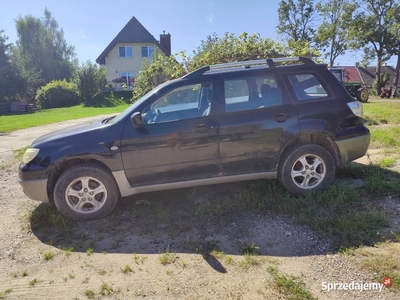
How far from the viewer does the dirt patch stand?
2.55m

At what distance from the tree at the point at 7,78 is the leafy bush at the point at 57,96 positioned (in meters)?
2.30

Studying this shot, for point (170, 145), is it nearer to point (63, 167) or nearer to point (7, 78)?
point (63, 167)

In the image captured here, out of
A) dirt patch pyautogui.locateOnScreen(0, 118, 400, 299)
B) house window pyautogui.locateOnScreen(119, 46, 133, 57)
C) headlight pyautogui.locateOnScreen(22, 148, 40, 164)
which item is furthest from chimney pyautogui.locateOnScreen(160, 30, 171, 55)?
dirt patch pyautogui.locateOnScreen(0, 118, 400, 299)

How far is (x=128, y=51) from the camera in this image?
3550cm

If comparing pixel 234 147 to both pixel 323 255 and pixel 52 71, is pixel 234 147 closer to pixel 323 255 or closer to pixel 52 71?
pixel 323 255

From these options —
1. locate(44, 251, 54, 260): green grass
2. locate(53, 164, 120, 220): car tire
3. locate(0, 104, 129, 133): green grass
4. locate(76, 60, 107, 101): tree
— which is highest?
locate(76, 60, 107, 101): tree

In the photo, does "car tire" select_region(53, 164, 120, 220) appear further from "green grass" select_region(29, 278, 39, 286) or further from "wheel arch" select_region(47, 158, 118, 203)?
"green grass" select_region(29, 278, 39, 286)

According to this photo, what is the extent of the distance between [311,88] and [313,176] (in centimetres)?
127

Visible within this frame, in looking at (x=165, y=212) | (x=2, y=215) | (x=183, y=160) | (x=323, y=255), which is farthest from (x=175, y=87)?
(x=2, y=215)

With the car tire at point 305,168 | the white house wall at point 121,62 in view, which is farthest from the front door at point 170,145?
the white house wall at point 121,62

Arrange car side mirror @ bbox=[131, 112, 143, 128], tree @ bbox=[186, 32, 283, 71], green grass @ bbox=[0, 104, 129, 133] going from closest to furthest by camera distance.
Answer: car side mirror @ bbox=[131, 112, 143, 128] < tree @ bbox=[186, 32, 283, 71] < green grass @ bbox=[0, 104, 129, 133]

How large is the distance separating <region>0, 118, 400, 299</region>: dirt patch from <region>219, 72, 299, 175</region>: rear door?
71 cm

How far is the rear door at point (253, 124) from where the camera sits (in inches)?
152

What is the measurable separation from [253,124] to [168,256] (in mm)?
2001
